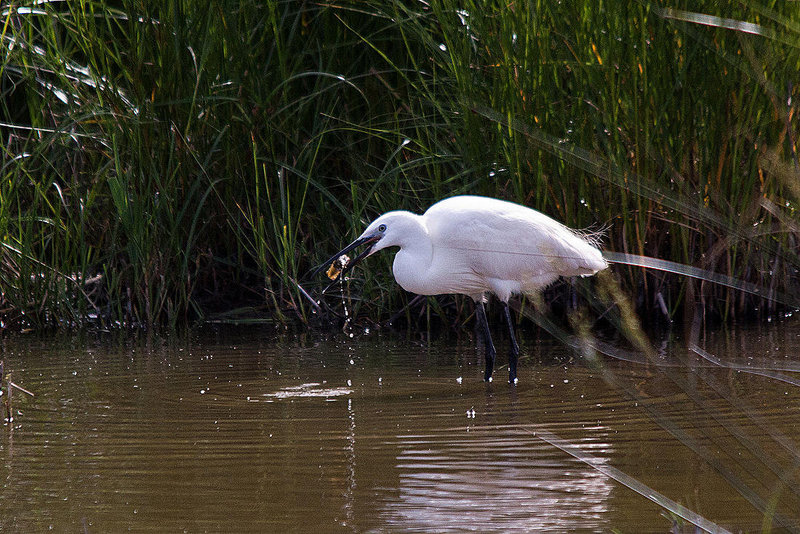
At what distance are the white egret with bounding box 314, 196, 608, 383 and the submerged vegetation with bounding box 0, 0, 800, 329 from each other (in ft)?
1.24

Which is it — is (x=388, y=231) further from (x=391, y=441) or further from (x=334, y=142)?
(x=334, y=142)

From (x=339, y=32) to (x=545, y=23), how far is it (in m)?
1.77

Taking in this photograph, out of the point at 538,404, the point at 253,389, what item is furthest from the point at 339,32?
the point at 538,404

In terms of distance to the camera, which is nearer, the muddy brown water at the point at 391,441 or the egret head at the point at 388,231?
the muddy brown water at the point at 391,441

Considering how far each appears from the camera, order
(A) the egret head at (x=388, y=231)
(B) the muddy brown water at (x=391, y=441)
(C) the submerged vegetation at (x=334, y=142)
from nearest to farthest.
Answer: (B) the muddy brown water at (x=391, y=441) < (A) the egret head at (x=388, y=231) < (C) the submerged vegetation at (x=334, y=142)

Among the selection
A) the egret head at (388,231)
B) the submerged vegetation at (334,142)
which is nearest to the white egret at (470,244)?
the egret head at (388,231)

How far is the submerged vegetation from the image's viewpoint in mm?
5199

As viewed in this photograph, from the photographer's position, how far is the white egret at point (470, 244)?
4.98m

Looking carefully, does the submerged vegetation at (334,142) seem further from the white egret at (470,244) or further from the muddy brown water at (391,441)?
the muddy brown water at (391,441)

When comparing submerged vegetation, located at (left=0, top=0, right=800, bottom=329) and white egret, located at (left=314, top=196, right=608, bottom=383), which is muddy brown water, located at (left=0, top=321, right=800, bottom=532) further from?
submerged vegetation, located at (left=0, top=0, right=800, bottom=329)

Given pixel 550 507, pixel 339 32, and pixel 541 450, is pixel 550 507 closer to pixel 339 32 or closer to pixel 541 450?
pixel 541 450

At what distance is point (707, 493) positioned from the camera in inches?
106

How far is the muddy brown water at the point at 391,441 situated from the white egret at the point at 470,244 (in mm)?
447

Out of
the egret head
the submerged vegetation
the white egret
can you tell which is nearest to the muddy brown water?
the white egret
